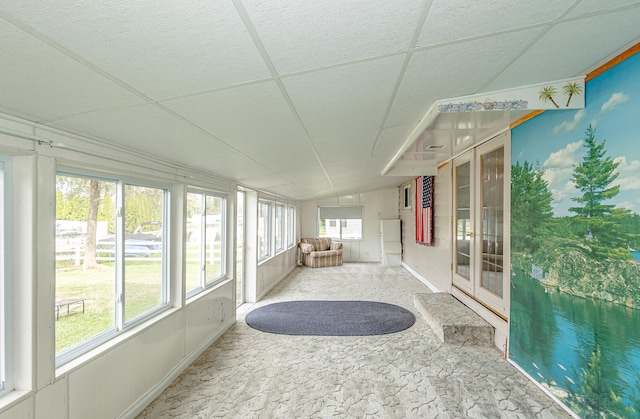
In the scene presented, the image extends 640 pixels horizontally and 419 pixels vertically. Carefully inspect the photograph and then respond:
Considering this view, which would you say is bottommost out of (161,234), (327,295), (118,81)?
(327,295)

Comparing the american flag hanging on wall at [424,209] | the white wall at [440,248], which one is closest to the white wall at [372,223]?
the white wall at [440,248]

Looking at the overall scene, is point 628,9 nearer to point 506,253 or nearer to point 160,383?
point 506,253

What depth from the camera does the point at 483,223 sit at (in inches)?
138

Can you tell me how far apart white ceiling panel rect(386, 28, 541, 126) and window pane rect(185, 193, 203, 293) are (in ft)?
7.84

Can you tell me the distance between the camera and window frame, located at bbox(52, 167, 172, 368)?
182cm

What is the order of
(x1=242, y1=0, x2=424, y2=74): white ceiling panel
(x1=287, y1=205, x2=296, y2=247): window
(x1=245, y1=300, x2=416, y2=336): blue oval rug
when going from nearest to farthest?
(x1=242, y1=0, x2=424, y2=74): white ceiling panel → (x1=245, y1=300, x2=416, y2=336): blue oval rug → (x1=287, y1=205, x2=296, y2=247): window

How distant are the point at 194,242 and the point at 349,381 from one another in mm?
2202

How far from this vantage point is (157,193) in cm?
268

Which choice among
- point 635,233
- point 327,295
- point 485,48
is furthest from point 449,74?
point 327,295

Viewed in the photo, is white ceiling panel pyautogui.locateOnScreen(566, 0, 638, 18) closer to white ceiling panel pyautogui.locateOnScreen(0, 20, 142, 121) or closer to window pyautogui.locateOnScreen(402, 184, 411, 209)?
white ceiling panel pyautogui.locateOnScreen(0, 20, 142, 121)

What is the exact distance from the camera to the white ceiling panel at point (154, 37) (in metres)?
0.75

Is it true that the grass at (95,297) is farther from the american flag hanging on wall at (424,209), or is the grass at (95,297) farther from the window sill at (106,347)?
the american flag hanging on wall at (424,209)

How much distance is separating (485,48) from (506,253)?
2248 mm

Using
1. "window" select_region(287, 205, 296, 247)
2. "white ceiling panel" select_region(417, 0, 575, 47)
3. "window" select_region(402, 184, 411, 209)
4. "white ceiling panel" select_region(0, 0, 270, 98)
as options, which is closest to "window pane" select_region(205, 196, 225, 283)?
"white ceiling panel" select_region(0, 0, 270, 98)
